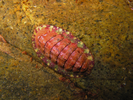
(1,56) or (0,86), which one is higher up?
(1,56)

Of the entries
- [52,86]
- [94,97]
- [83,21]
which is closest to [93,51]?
[83,21]

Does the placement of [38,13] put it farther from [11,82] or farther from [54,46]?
[11,82]

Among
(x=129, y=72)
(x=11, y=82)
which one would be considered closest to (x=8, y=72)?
(x=11, y=82)

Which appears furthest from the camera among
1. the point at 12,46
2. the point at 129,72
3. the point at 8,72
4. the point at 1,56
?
the point at 12,46

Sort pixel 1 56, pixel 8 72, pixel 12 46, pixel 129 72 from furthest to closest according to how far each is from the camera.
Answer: pixel 12 46
pixel 1 56
pixel 8 72
pixel 129 72

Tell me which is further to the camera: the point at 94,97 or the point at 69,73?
the point at 69,73

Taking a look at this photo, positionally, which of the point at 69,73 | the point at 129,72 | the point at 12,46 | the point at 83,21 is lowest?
the point at 69,73
